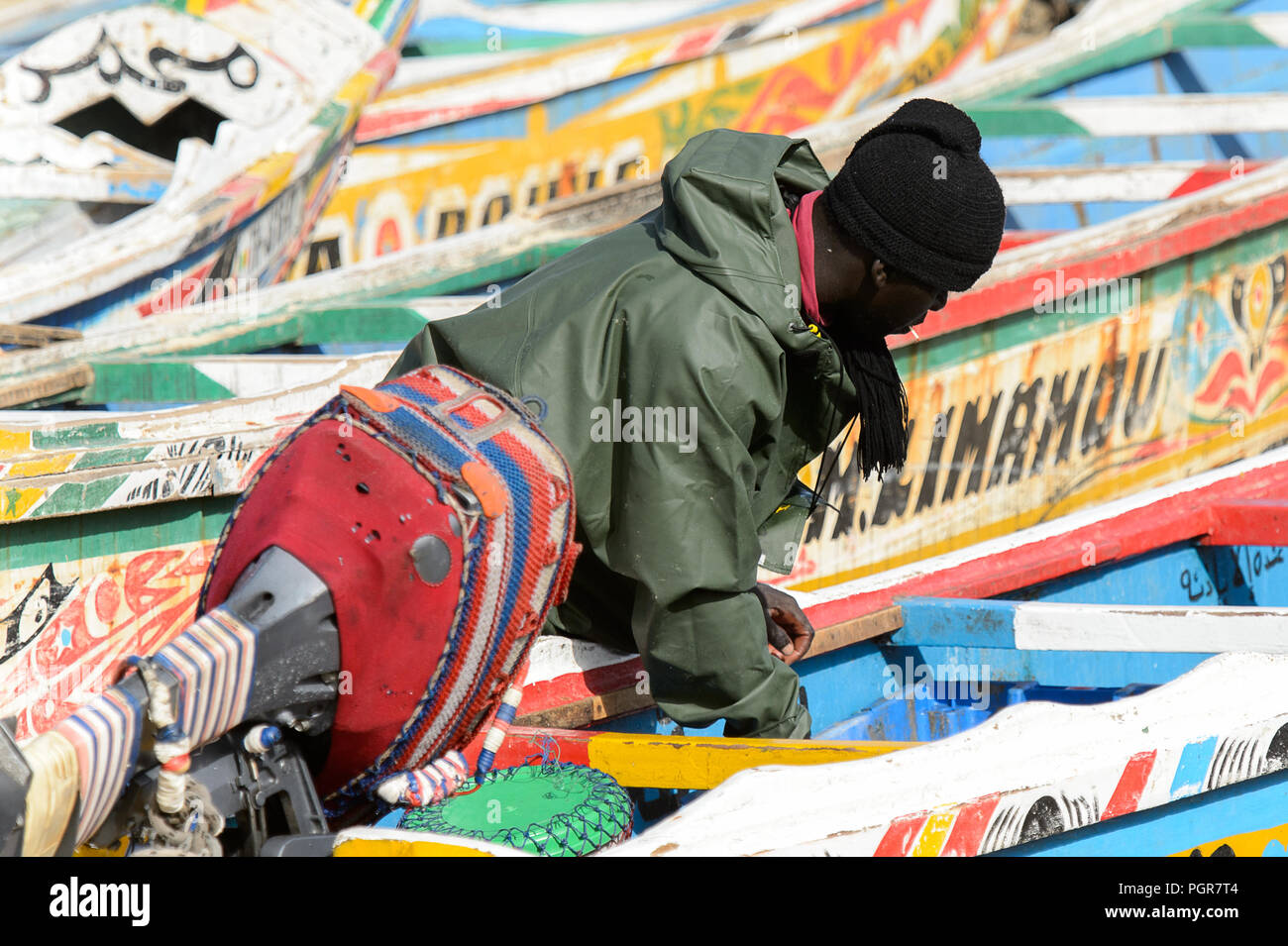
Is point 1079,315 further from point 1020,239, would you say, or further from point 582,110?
point 582,110

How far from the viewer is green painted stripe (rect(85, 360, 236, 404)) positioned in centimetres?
527

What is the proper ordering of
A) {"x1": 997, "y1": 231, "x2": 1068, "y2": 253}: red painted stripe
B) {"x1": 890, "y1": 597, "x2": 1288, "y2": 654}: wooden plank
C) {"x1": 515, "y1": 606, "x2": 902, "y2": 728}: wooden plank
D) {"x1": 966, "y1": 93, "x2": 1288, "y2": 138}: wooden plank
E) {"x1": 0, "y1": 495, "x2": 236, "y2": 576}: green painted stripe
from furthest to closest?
{"x1": 966, "y1": 93, "x2": 1288, "y2": 138}: wooden plank, {"x1": 997, "y1": 231, "x2": 1068, "y2": 253}: red painted stripe, {"x1": 0, "y1": 495, "x2": 236, "y2": 576}: green painted stripe, {"x1": 890, "y1": 597, "x2": 1288, "y2": 654}: wooden plank, {"x1": 515, "y1": 606, "x2": 902, "y2": 728}: wooden plank

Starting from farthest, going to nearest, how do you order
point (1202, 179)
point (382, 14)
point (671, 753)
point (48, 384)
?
1. point (382, 14)
2. point (1202, 179)
3. point (48, 384)
4. point (671, 753)

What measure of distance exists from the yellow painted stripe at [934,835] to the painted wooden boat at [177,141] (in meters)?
4.79

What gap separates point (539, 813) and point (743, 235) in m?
0.95

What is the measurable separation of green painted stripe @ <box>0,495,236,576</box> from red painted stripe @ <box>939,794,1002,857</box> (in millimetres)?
2514

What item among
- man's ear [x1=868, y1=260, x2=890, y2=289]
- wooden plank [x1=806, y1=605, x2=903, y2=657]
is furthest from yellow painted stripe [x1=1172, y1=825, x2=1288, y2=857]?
wooden plank [x1=806, y1=605, x2=903, y2=657]

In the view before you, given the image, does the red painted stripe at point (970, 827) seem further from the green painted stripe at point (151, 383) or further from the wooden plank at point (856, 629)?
the green painted stripe at point (151, 383)

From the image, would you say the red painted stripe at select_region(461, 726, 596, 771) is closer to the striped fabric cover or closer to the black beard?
the striped fabric cover

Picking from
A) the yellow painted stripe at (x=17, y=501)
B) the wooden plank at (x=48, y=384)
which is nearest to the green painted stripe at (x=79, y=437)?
the yellow painted stripe at (x=17, y=501)

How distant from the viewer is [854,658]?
12.6ft

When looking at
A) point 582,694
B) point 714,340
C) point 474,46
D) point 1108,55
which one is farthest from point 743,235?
point 474,46

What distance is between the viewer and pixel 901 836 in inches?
80.4
